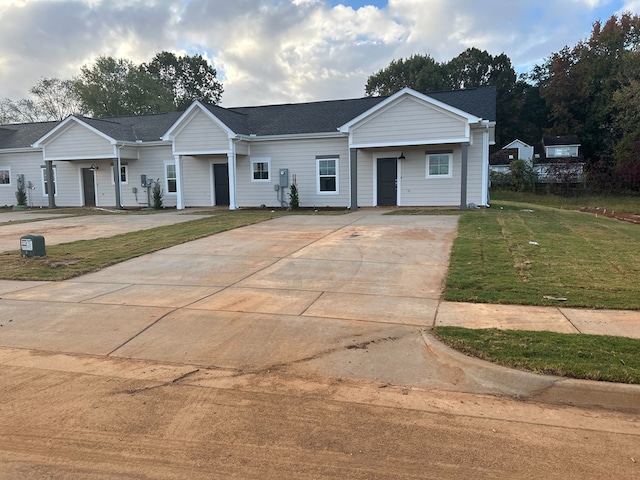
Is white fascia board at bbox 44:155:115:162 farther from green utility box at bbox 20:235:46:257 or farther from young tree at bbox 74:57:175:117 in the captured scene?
young tree at bbox 74:57:175:117

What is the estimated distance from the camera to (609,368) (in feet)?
12.7

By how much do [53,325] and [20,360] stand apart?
41.4 inches

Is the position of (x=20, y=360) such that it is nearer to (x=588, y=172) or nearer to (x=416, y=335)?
(x=416, y=335)

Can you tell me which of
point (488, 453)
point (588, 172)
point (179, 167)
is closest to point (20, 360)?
point (488, 453)

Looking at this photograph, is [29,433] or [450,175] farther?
[450,175]

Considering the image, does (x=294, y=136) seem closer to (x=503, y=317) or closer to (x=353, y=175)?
(x=353, y=175)

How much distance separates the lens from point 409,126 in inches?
707

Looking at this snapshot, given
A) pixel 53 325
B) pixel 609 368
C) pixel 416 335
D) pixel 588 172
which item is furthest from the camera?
pixel 588 172

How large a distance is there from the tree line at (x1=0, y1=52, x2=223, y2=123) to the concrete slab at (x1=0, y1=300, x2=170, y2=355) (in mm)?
42955

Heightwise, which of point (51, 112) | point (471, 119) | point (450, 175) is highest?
point (51, 112)

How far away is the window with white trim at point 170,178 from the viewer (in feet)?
76.0

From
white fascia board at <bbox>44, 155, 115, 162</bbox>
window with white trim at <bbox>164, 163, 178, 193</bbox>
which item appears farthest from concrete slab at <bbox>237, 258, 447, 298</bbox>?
white fascia board at <bbox>44, 155, 115, 162</bbox>

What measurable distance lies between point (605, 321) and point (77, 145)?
24.1m

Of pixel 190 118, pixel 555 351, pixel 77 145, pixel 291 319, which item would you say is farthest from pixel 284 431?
pixel 77 145
